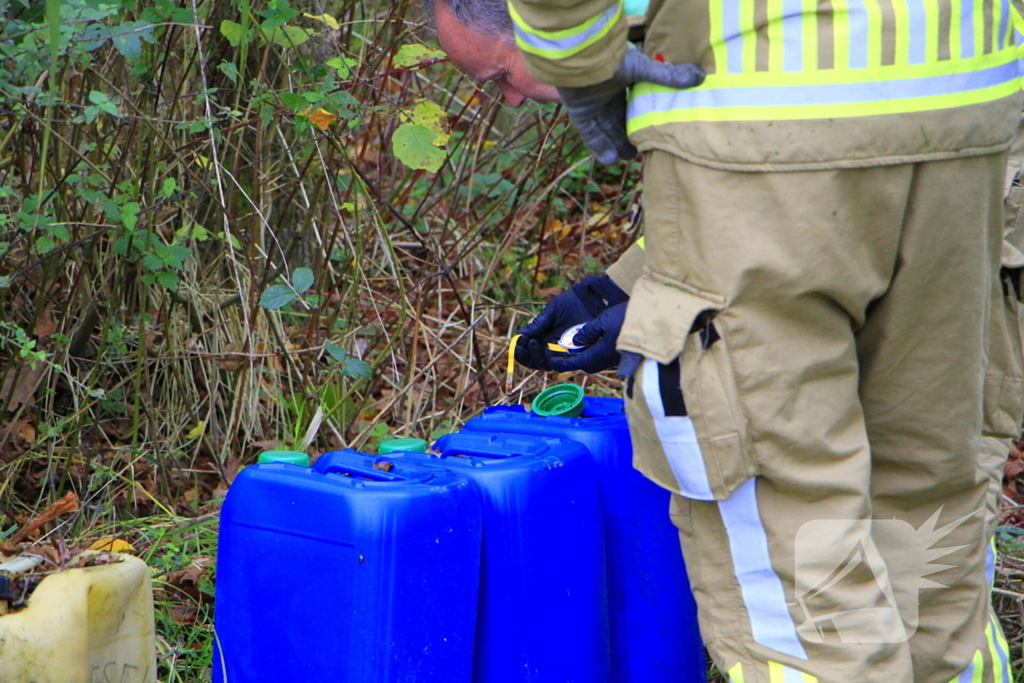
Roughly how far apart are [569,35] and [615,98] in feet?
0.77

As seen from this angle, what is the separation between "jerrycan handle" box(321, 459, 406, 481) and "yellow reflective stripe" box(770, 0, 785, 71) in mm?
859

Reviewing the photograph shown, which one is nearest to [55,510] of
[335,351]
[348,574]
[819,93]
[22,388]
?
[22,388]

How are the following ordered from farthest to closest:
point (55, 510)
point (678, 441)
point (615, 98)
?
point (55, 510) < point (615, 98) < point (678, 441)

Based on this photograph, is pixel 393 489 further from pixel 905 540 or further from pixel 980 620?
pixel 980 620

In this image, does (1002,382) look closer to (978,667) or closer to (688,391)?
(978,667)

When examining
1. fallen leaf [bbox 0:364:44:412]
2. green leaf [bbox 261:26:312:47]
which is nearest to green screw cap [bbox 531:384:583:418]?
green leaf [bbox 261:26:312:47]

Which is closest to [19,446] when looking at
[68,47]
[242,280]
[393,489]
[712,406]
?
[242,280]

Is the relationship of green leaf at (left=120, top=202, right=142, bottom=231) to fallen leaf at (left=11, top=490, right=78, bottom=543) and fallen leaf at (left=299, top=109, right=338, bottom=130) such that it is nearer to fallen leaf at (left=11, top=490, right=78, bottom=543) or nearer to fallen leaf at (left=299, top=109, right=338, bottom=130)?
fallen leaf at (left=299, top=109, right=338, bottom=130)

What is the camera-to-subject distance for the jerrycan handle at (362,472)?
166cm

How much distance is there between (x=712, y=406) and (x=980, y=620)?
2.63 feet

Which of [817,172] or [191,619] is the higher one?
[817,172]

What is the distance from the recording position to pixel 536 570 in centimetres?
171

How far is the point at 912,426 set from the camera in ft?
5.34

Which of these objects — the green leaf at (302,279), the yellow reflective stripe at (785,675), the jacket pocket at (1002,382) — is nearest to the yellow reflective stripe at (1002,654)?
the jacket pocket at (1002,382)
